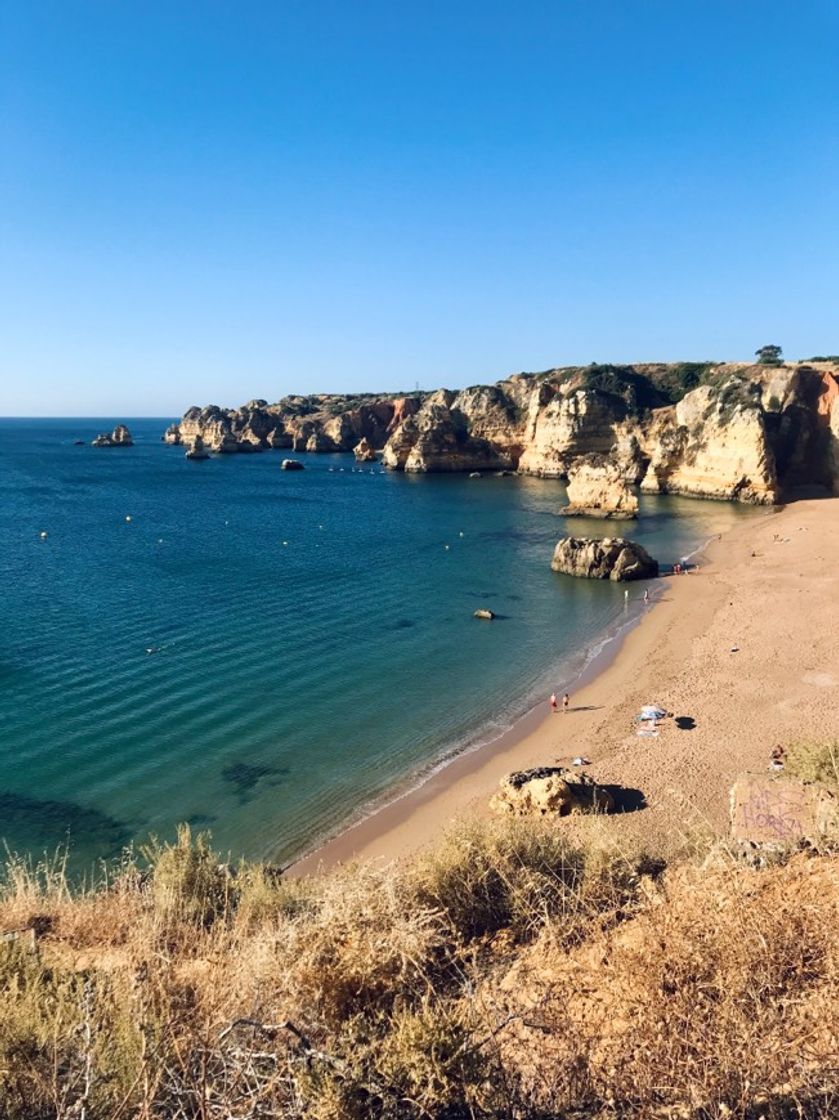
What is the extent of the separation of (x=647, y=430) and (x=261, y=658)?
63.8m

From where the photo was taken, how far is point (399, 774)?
61.7 feet

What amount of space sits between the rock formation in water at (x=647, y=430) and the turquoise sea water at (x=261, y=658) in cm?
856

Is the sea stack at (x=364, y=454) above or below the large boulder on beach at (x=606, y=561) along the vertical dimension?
above

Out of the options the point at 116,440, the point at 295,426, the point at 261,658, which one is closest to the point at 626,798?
the point at 261,658

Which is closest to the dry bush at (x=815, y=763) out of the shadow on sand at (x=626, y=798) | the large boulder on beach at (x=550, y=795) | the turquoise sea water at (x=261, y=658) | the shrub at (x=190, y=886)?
the shadow on sand at (x=626, y=798)

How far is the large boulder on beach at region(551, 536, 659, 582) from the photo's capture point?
39188 mm

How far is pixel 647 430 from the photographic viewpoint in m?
78.4

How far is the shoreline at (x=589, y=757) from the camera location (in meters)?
15.6

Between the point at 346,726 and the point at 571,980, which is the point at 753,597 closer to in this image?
the point at 346,726

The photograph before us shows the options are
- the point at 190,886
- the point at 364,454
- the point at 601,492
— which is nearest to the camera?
the point at 190,886

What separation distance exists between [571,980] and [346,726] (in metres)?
15.1

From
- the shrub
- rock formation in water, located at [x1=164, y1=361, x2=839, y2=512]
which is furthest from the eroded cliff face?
the shrub

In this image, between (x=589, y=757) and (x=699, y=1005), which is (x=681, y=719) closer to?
(x=589, y=757)

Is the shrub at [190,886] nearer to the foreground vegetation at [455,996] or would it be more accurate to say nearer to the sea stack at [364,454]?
the foreground vegetation at [455,996]
